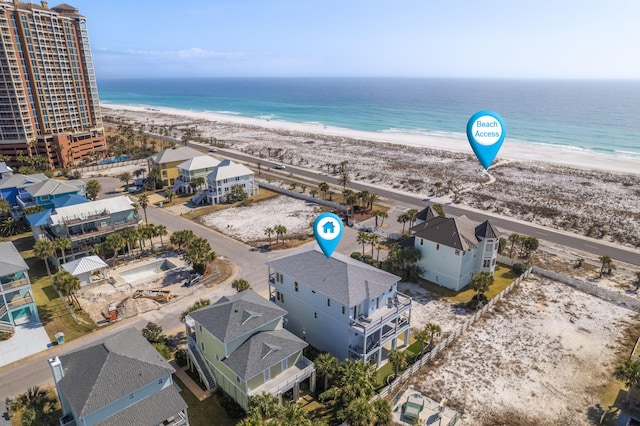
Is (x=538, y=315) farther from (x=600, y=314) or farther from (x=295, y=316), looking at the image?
(x=295, y=316)

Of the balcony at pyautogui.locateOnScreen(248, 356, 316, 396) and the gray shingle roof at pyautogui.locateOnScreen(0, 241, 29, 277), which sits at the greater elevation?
the gray shingle roof at pyautogui.locateOnScreen(0, 241, 29, 277)

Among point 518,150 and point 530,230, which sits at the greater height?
point 518,150

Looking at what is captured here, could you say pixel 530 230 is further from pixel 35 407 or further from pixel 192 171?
pixel 35 407

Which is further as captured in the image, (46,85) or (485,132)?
(46,85)

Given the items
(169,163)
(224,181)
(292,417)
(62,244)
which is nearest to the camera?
(292,417)

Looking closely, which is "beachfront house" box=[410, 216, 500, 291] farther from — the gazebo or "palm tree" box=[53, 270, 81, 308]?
the gazebo

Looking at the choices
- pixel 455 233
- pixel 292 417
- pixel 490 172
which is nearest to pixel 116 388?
pixel 292 417

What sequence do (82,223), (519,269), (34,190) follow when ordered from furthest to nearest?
(34,190)
(82,223)
(519,269)

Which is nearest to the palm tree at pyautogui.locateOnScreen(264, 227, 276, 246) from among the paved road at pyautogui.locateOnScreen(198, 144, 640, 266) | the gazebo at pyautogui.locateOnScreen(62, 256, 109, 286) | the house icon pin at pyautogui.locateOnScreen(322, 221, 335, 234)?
the gazebo at pyautogui.locateOnScreen(62, 256, 109, 286)
